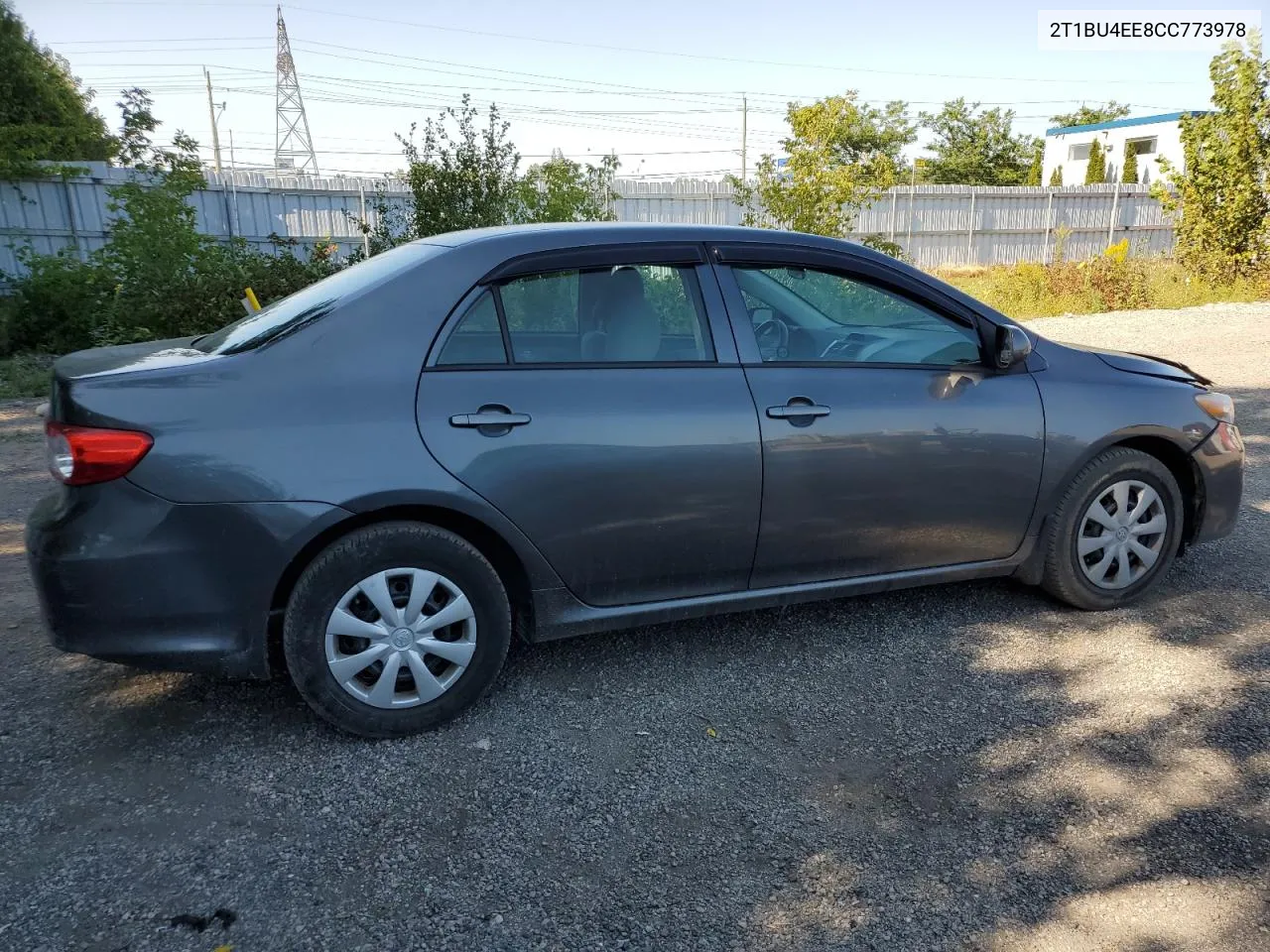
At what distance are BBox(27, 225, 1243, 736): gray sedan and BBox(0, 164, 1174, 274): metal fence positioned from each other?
19.2 feet

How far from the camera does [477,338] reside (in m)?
3.38

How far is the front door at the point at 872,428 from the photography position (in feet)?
12.1

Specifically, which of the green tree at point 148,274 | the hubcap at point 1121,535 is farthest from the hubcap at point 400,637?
the green tree at point 148,274

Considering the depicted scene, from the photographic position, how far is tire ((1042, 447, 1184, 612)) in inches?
164

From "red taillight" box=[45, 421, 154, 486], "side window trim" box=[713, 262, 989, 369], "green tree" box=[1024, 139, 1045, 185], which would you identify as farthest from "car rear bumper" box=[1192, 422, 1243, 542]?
"green tree" box=[1024, 139, 1045, 185]

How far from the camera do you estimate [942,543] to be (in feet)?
13.1

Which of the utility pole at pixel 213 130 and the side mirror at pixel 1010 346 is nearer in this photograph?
the side mirror at pixel 1010 346

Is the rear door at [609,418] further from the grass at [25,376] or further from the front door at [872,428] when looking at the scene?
the grass at [25,376]

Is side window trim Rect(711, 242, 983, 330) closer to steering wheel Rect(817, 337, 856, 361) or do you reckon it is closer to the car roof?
the car roof

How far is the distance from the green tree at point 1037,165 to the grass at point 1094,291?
39222 millimetres

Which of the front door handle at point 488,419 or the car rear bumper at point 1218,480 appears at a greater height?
the front door handle at point 488,419

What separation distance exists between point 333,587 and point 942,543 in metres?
2.35

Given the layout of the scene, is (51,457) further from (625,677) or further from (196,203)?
(196,203)

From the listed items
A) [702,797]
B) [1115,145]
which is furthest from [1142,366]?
[1115,145]
